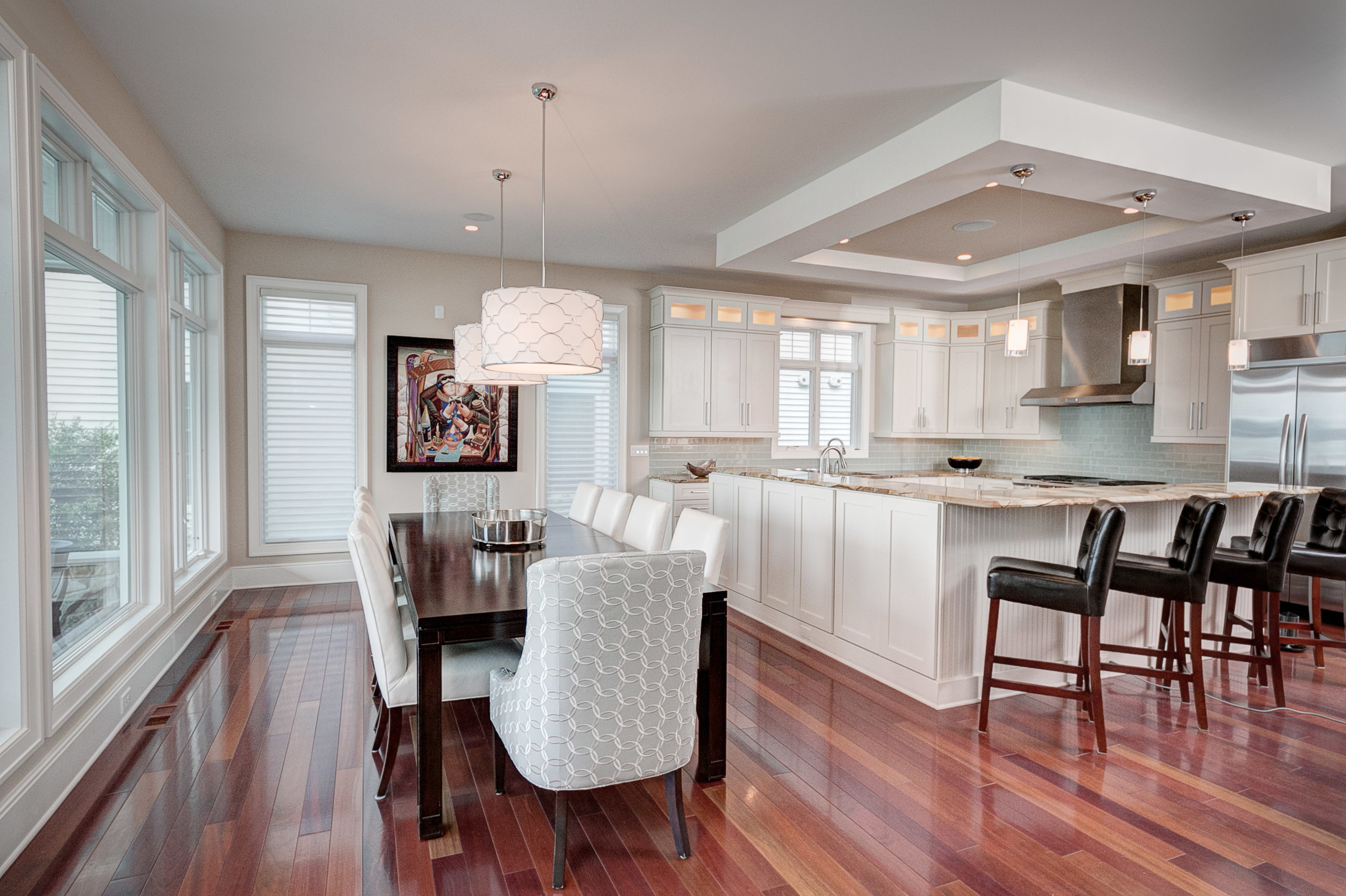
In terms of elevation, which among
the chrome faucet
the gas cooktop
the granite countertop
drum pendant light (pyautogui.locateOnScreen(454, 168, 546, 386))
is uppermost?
drum pendant light (pyautogui.locateOnScreen(454, 168, 546, 386))

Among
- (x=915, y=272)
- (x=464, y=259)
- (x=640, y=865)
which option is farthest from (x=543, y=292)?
(x=915, y=272)

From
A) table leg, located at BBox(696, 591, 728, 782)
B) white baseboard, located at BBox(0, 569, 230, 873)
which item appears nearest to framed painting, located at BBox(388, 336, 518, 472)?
white baseboard, located at BBox(0, 569, 230, 873)

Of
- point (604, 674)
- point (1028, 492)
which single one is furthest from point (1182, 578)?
point (604, 674)

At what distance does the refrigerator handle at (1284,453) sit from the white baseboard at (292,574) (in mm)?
6428

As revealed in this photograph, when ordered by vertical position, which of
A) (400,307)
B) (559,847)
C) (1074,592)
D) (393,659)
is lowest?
(559,847)

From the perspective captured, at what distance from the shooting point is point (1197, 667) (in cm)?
315

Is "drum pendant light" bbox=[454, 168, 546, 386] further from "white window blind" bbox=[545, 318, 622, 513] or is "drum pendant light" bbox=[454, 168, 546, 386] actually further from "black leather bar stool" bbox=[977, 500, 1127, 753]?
"white window blind" bbox=[545, 318, 622, 513]

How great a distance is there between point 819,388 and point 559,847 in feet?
19.2

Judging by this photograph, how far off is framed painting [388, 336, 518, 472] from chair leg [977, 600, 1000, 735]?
4074mm

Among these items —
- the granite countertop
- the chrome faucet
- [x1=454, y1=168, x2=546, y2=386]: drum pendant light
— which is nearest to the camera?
the granite countertop

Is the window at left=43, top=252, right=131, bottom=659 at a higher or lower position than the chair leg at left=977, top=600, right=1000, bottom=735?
higher

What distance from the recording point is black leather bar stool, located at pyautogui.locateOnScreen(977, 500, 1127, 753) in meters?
2.87

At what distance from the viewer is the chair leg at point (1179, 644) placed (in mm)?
3291

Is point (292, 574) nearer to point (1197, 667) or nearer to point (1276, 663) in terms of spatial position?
point (1197, 667)
